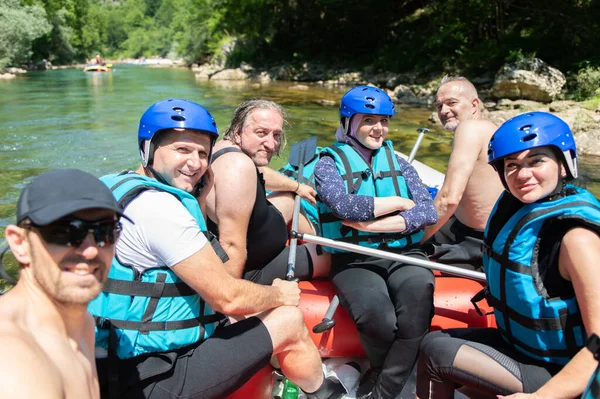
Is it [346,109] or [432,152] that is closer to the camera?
[346,109]

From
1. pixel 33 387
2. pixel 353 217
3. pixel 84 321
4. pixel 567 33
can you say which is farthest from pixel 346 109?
pixel 567 33

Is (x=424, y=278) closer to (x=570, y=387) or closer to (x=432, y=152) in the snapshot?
(x=570, y=387)

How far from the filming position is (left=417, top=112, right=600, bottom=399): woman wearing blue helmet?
5.87 feet

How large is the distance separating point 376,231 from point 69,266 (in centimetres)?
182

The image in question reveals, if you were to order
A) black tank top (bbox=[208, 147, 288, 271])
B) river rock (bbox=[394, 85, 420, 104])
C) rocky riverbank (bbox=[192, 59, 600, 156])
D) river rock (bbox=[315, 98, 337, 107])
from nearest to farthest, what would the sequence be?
1. black tank top (bbox=[208, 147, 288, 271])
2. rocky riverbank (bbox=[192, 59, 600, 156])
3. river rock (bbox=[315, 98, 337, 107])
4. river rock (bbox=[394, 85, 420, 104])

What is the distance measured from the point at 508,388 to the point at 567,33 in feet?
50.9

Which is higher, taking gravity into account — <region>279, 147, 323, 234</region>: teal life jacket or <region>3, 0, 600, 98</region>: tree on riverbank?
<region>3, 0, 600, 98</region>: tree on riverbank

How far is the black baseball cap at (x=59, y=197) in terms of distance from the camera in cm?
129

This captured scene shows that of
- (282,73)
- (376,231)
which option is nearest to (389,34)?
(282,73)

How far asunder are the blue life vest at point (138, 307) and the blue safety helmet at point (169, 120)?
234 mm

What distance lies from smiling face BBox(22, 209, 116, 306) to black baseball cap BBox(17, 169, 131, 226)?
4 cm

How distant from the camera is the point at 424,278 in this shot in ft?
8.83

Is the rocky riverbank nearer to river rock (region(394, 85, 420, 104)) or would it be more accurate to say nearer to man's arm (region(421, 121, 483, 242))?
river rock (region(394, 85, 420, 104))

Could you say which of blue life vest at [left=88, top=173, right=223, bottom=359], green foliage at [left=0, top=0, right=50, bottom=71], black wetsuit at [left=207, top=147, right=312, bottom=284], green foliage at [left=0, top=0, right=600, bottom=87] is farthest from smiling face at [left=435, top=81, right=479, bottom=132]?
green foliage at [left=0, top=0, right=50, bottom=71]
